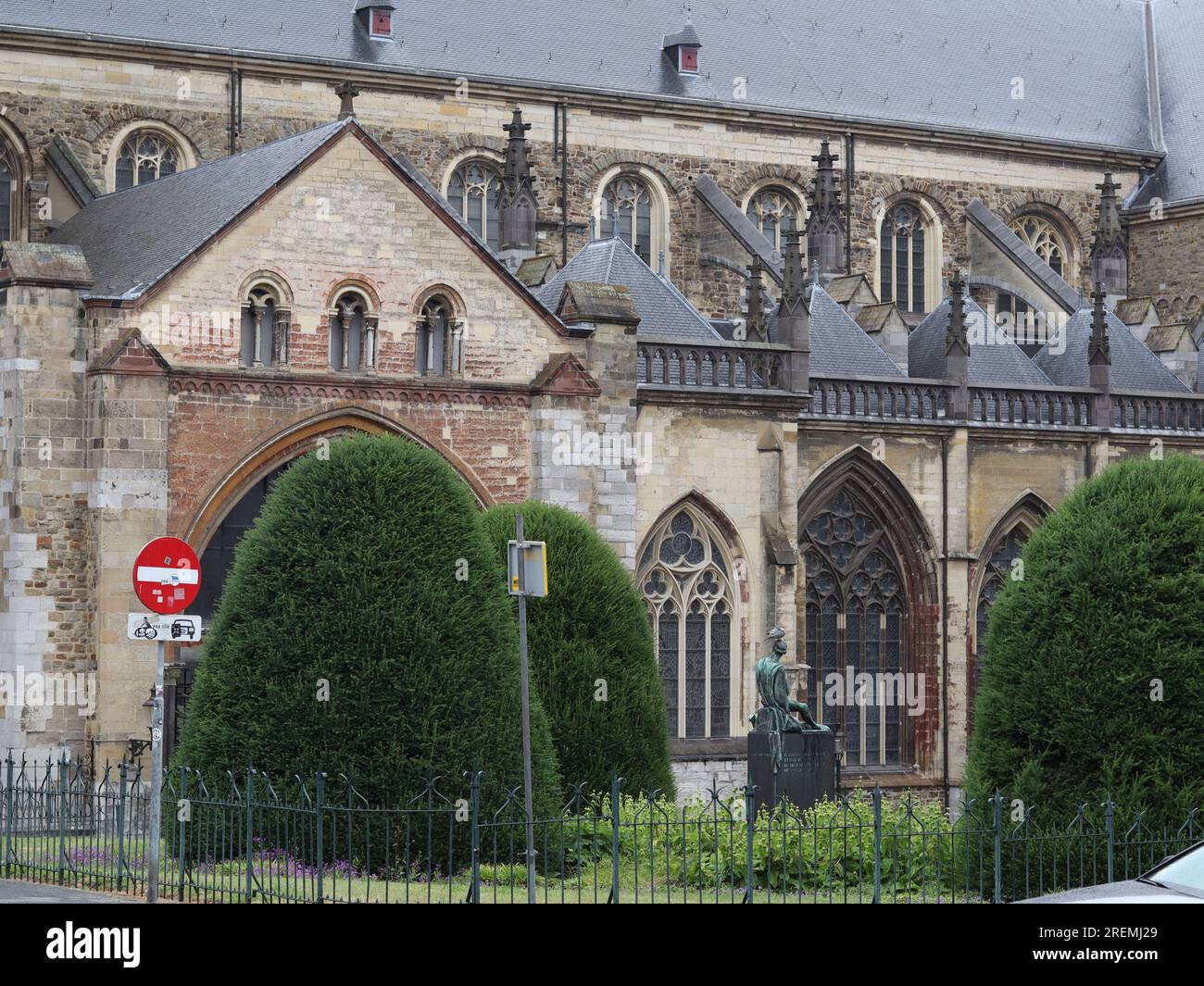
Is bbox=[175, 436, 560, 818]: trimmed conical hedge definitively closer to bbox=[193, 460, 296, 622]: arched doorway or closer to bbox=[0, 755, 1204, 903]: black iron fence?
bbox=[0, 755, 1204, 903]: black iron fence

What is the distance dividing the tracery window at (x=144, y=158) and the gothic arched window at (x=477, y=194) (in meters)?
4.94

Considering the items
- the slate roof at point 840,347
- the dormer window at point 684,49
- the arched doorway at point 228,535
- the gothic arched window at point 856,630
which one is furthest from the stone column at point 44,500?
the dormer window at point 684,49

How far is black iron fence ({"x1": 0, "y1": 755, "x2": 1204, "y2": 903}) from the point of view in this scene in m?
17.4

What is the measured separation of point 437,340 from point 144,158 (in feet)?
30.4

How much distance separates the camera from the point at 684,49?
1666 inches

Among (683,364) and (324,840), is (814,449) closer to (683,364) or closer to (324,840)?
(683,364)

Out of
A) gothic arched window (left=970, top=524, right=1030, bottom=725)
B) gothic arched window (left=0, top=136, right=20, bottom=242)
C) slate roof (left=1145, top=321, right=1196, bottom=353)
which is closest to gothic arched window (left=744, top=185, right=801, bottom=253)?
slate roof (left=1145, top=321, right=1196, bottom=353)

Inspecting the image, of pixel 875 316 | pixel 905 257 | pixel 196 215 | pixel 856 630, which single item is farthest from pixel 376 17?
pixel 856 630

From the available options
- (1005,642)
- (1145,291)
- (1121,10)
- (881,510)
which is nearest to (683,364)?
(881,510)

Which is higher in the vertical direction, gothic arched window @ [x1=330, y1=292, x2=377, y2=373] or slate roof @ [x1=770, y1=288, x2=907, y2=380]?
slate roof @ [x1=770, y1=288, x2=907, y2=380]

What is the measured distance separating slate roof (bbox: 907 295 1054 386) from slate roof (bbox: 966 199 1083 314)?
3.45m

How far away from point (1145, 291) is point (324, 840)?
3170 cm

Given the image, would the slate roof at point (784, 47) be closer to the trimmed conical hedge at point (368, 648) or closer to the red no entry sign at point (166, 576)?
the trimmed conical hedge at point (368, 648)
